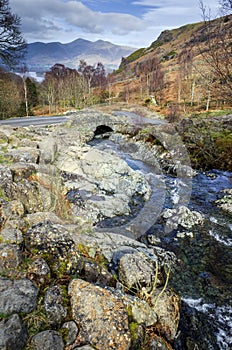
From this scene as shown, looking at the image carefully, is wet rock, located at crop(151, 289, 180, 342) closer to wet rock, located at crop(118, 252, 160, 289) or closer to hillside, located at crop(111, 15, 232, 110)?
wet rock, located at crop(118, 252, 160, 289)

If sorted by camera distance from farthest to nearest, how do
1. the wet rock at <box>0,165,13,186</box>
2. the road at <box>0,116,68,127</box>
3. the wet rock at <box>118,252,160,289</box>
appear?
the road at <box>0,116,68,127</box>, the wet rock at <box>0,165,13,186</box>, the wet rock at <box>118,252,160,289</box>

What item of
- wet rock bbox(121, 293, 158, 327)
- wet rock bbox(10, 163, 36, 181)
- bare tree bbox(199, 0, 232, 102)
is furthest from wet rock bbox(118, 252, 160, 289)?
bare tree bbox(199, 0, 232, 102)

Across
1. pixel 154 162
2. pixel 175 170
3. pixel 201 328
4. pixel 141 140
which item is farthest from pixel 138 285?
pixel 141 140

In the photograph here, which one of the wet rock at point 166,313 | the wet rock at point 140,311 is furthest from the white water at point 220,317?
the wet rock at point 140,311

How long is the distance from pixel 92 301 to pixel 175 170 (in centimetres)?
1063

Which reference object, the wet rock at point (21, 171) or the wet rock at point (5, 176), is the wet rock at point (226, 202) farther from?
the wet rock at point (5, 176)

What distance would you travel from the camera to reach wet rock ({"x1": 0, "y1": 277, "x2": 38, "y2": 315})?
262 cm

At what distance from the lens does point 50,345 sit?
244 cm

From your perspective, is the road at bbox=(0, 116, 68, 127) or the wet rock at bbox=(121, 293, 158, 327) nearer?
the wet rock at bbox=(121, 293, 158, 327)

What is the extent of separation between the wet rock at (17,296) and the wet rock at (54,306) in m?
0.16

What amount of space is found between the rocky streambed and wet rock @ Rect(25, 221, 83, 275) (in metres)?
0.02

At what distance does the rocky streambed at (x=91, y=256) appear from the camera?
8.93 ft

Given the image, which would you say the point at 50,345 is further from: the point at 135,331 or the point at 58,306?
the point at 135,331

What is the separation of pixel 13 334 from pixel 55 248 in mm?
1347
